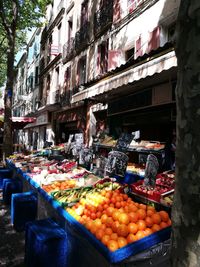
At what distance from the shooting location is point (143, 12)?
31.3ft

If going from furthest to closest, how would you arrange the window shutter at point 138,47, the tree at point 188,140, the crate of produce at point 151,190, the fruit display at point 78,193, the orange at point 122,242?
the window shutter at point 138,47
the fruit display at point 78,193
the crate of produce at point 151,190
the orange at point 122,242
the tree at point 188,140

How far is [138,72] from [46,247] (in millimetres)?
3776

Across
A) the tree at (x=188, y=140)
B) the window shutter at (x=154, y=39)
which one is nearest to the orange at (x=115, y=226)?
the tree at (x=188, y=140)

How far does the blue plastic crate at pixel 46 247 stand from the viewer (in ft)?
11.2

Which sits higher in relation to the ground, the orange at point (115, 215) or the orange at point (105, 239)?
the orange at point (115, 215)

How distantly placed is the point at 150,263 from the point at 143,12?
28.8 feet

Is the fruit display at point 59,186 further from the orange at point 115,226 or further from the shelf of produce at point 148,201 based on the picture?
the orange at point 115,226

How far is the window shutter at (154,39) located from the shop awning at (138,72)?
90.4 inches

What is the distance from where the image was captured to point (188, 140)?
138 centimetres

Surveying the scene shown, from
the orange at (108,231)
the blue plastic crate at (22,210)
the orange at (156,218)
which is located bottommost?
the blue plastic crate at (22,210)

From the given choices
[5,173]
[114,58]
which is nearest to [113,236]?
[5,173]

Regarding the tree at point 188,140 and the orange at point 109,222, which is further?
the orange at point 109,222

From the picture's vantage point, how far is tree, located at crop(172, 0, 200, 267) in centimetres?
135

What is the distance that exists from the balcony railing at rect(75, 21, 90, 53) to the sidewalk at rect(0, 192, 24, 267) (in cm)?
1113
